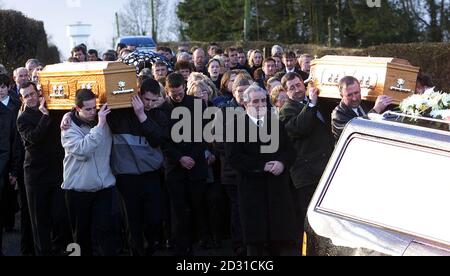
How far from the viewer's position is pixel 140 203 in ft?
24.0

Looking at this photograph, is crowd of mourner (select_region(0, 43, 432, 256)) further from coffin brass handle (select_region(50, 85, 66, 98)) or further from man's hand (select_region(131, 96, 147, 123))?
coffin brass handle (select_region(50, 85, 66, 98))

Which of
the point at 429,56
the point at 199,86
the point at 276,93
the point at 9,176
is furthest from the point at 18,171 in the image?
the point at 429,56

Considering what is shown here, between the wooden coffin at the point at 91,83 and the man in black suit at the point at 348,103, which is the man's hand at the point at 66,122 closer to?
the wooden coffin at the point at 91,83

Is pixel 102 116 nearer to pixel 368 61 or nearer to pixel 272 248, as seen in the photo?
pixel 272 248

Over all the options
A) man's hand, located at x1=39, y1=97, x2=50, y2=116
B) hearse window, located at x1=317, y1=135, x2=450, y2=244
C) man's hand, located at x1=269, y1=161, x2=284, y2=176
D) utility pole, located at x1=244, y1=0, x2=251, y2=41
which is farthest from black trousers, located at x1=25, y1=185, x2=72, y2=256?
utility pole, located at x1=244, y1=0, x2=251, y2=41

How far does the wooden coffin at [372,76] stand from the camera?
22.1 feet

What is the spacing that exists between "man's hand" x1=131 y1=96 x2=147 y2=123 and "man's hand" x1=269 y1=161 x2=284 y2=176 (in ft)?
4.39

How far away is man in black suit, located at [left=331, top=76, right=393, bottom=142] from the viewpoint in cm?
646

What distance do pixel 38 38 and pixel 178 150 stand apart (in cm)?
1687

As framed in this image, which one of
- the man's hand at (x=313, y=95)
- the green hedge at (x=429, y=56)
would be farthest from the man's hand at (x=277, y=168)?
the green hedge at (x=429, y=56)

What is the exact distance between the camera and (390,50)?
1944cm

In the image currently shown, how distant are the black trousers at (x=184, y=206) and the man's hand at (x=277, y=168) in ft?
4.51

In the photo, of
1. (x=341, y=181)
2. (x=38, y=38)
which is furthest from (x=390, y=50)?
(x=341, y=181)

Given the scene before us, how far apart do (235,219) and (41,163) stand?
2209 millimetres
